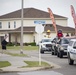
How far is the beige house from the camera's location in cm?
8075

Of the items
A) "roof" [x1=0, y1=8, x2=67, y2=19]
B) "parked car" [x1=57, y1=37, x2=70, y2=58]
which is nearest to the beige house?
"roof" [x1=0, y1=8, x2=67, y2=19]

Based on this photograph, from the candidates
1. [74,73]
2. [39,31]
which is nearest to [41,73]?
[74,73]

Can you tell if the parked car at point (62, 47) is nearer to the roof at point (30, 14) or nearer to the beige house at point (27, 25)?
the beige house at point (27, 25)

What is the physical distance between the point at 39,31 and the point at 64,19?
6244 centimetres

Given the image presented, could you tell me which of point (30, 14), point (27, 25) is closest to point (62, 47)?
point (27, 25)

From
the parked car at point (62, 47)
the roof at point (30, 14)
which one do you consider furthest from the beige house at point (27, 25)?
the parked car at point (62, 47)

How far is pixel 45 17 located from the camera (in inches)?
3324

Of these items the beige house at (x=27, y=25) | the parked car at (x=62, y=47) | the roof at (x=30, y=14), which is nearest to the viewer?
the parked car at (x=62, y=47)

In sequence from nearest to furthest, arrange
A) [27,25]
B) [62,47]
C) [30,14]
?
[62,47] < [27,25] < [30,14]

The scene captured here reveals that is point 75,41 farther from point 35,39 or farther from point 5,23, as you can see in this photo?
point 5,23

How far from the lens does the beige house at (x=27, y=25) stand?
265 ft

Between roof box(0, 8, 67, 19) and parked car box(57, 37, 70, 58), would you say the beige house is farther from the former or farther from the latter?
parked car box(57, 37, 70, 58)

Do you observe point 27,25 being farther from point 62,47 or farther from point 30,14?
point 62,47

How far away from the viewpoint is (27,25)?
3305 inches
